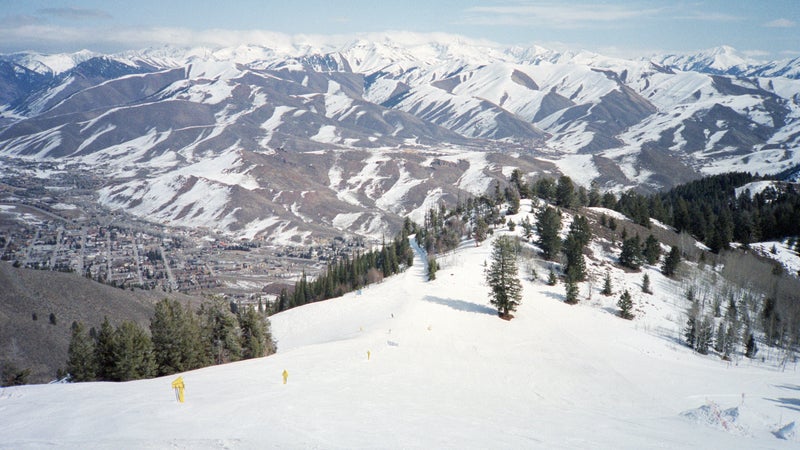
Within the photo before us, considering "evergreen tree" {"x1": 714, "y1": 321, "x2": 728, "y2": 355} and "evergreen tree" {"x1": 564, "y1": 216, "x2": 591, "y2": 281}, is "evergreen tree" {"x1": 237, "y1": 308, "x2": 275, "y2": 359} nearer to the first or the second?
"evergreen tree" {"x1": 564, "y1": 216, "x2": 591, "y2": 281}

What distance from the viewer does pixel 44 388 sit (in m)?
27.0

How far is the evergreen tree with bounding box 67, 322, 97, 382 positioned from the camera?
3794 centimetres

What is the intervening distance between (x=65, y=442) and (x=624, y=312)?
67.3 m

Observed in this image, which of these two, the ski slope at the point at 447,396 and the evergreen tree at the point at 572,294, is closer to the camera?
the ski slope at the point at 447,396

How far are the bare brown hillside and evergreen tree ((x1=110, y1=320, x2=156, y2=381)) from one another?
45105 mm

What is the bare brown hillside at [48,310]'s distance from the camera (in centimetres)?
7981

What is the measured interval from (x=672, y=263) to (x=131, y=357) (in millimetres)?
86933

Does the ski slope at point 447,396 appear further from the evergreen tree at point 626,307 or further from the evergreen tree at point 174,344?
the evergreen tree at point 174,344

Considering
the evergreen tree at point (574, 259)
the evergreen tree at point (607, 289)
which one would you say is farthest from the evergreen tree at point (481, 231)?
the evergreen tree at point (607, 289)

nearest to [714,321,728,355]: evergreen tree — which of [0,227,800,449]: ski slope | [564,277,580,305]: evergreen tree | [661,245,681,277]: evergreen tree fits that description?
[0,227,800,449]: ski slope

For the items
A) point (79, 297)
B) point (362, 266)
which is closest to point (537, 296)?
point (362, 266)

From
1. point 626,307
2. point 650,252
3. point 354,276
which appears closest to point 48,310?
point 354,276

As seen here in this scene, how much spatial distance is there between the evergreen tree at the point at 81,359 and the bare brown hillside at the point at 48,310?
39761mm

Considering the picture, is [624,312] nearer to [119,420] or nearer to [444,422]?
[444,422]
